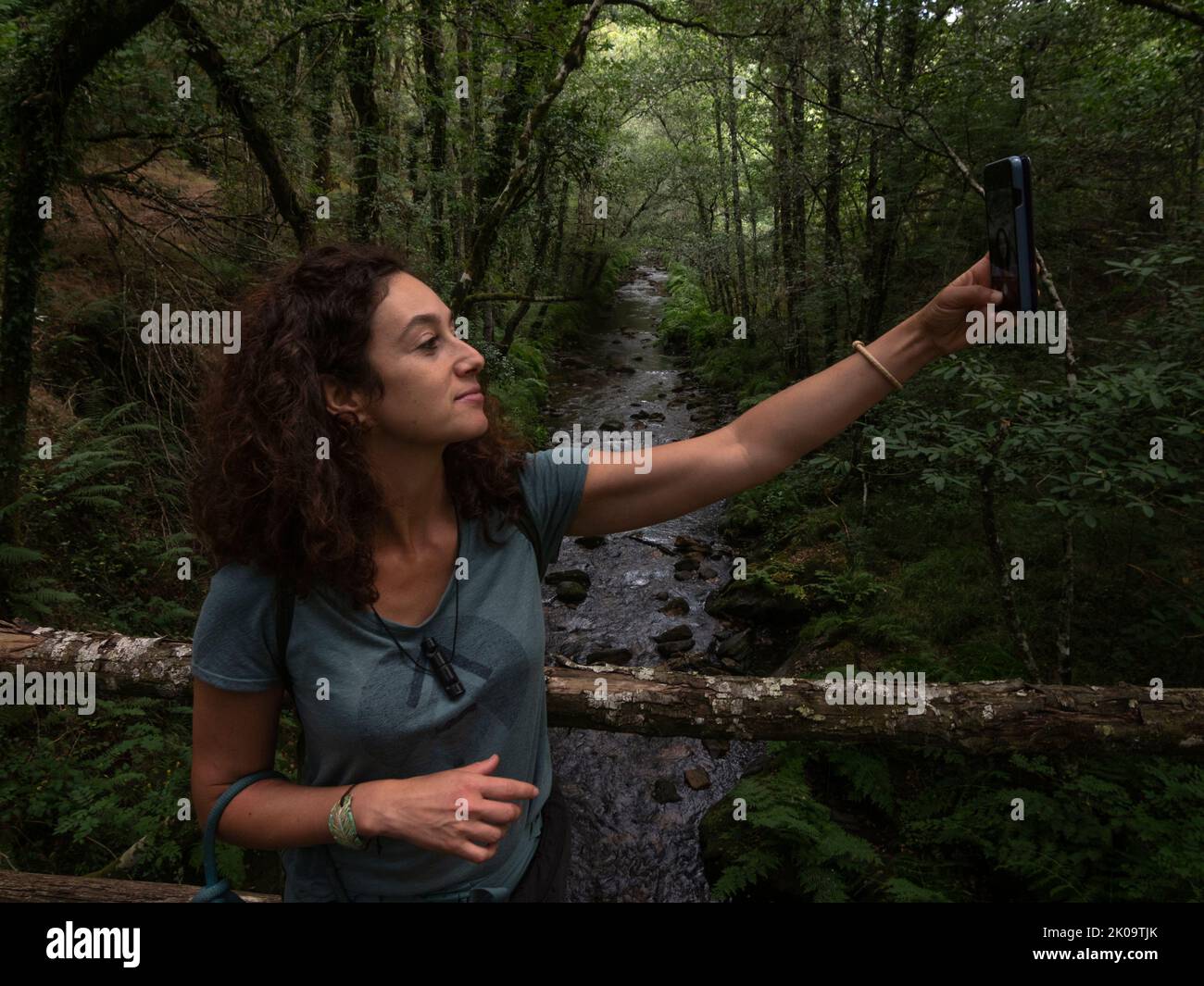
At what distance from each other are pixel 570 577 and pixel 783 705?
254 inches

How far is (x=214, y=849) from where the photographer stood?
4.94 ft

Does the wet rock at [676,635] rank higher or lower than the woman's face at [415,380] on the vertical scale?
lower

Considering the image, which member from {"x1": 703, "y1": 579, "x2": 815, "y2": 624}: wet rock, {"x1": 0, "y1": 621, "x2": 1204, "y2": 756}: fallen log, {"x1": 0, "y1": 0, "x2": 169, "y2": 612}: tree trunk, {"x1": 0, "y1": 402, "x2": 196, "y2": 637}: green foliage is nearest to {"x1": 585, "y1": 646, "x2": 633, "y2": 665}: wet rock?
→ {"x1": 703, "y1": 579, "x2": 815, "y2": 624}: wet rock

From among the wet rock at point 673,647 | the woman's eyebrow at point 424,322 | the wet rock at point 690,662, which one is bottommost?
the wet rock at point 690,662

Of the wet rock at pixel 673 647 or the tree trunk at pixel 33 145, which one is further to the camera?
the wet rock at pixel 673 647

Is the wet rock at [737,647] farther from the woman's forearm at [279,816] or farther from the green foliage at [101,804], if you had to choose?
the woman's forearm at [279,816]

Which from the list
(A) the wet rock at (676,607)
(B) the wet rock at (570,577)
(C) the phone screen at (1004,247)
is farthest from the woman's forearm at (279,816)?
(B) the wet rock at (570,577)

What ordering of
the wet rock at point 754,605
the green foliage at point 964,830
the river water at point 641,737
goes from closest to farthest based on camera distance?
the green foliage at point 964,830, the river water at point 641,737, the wet rock at point 754,605

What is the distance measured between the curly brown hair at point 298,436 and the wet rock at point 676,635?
6.62m

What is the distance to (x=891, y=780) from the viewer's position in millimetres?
5168

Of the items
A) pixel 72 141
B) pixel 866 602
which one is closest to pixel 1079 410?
pixel 866 602

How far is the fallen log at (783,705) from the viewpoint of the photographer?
288 cm

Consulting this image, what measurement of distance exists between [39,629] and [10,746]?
1.82 metres

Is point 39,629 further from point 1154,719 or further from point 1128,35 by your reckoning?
point 1128,35
